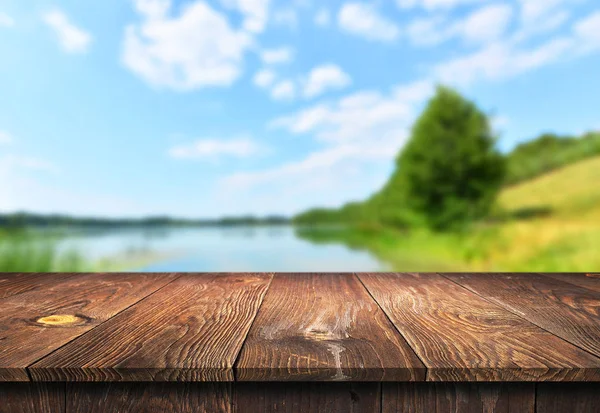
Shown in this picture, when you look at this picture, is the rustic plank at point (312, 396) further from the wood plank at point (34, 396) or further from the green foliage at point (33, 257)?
the green foliage at point (33, 257)

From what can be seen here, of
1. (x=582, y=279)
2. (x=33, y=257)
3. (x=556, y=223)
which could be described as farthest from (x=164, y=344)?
(x=556, y=223)

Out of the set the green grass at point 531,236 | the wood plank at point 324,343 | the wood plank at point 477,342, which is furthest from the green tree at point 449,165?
the wood plank at point 324,343

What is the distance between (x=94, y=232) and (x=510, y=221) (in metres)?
7.25

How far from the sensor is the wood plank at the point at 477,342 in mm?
490

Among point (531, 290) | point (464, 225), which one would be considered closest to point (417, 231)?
point (464, 225)

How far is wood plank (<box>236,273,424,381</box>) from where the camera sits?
481mm

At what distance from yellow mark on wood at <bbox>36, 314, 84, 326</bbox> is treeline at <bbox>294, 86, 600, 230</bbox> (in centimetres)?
814

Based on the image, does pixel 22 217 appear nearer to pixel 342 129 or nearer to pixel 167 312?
pixel 342 129

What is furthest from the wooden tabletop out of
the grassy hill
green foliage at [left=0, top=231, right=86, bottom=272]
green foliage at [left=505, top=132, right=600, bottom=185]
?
green foliage at [left=505, top=132, right=600, bottom=185]

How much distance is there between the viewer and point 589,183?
8.02 meters

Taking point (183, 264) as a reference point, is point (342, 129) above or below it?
above

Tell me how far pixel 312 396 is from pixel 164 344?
0.70 ft

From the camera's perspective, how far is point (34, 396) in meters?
0.53

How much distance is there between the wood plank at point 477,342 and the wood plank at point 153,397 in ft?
0.88
